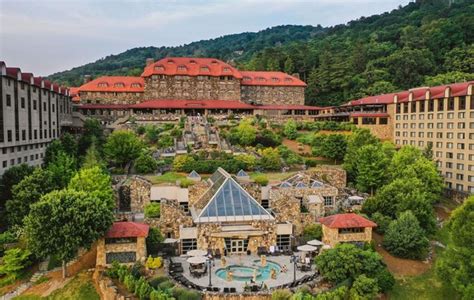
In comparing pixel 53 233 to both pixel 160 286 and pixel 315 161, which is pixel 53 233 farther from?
pixel 315 161

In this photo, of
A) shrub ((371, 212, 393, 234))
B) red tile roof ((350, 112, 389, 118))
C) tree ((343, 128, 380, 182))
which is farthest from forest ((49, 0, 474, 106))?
shrub ((371, 212, 393, 234))

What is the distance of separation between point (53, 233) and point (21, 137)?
67.0ft

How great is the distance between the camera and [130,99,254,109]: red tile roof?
7181 centimetres

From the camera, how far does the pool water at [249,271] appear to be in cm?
2756

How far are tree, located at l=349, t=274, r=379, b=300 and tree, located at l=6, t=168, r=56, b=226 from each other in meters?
26.2

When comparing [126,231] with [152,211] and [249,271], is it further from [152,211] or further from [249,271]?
[249,271]

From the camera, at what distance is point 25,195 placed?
33.3m

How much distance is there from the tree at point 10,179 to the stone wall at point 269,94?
52115 millimetres

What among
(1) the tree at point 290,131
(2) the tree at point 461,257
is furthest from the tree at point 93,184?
(1) the tree at point 290,131

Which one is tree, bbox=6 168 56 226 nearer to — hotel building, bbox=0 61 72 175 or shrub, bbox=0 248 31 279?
shrub, bbox=0 248 31 279

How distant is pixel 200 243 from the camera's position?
32.3 m

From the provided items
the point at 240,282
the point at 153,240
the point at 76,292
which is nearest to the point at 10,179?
the point at 76,292

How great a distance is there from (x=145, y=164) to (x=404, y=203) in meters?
29.3

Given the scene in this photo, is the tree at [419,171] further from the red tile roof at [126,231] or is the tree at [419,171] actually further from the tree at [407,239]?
the red tile roof at [126,231]
